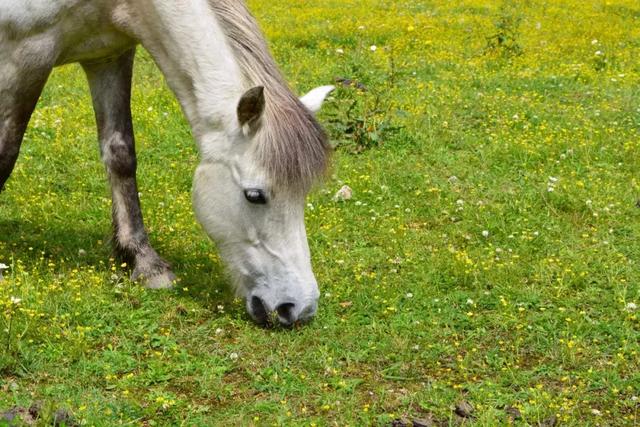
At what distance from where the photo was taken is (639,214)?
6.84 meters

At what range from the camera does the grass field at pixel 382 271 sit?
4465mm

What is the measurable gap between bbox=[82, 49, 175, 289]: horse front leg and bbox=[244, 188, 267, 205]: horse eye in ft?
3.84

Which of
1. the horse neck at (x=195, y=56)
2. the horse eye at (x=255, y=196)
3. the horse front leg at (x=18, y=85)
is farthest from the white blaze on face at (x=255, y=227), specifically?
the horse front leg at (x=18, y=85)

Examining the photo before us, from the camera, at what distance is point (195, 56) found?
5.00 meters

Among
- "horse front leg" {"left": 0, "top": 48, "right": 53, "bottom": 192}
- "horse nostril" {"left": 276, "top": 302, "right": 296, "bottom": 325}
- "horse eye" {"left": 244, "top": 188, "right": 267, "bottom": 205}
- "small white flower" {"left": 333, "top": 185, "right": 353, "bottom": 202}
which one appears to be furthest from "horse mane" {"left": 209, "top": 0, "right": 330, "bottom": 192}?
"small white flower" {"left": 333, "top": 185, "right": 353, "bottom": 202}

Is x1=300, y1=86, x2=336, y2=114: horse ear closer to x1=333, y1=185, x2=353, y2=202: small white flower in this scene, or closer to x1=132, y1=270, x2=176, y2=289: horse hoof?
x1=132, y1=270, x2=176, y2=289: horse hoof

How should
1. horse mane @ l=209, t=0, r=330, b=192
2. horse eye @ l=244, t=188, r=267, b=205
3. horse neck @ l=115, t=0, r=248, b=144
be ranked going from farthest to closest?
horse neck @ l=115, t=0, r=248, b=144
horse eye @ l=244, t=188, r=267, b=205
horse mane @ l=209, t=0, r=330, b=192

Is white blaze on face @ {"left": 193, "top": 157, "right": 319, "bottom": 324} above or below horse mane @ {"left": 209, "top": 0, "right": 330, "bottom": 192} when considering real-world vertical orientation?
below

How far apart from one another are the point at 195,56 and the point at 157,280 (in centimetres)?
151

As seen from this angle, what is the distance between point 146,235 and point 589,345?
2.88m

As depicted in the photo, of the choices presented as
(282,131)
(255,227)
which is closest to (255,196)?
(255,227)

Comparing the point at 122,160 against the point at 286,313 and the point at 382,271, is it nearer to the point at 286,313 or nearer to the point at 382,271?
the point at 286,313

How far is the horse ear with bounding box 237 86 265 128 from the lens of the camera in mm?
4512

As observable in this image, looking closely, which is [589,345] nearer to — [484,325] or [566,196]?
[484,325]
